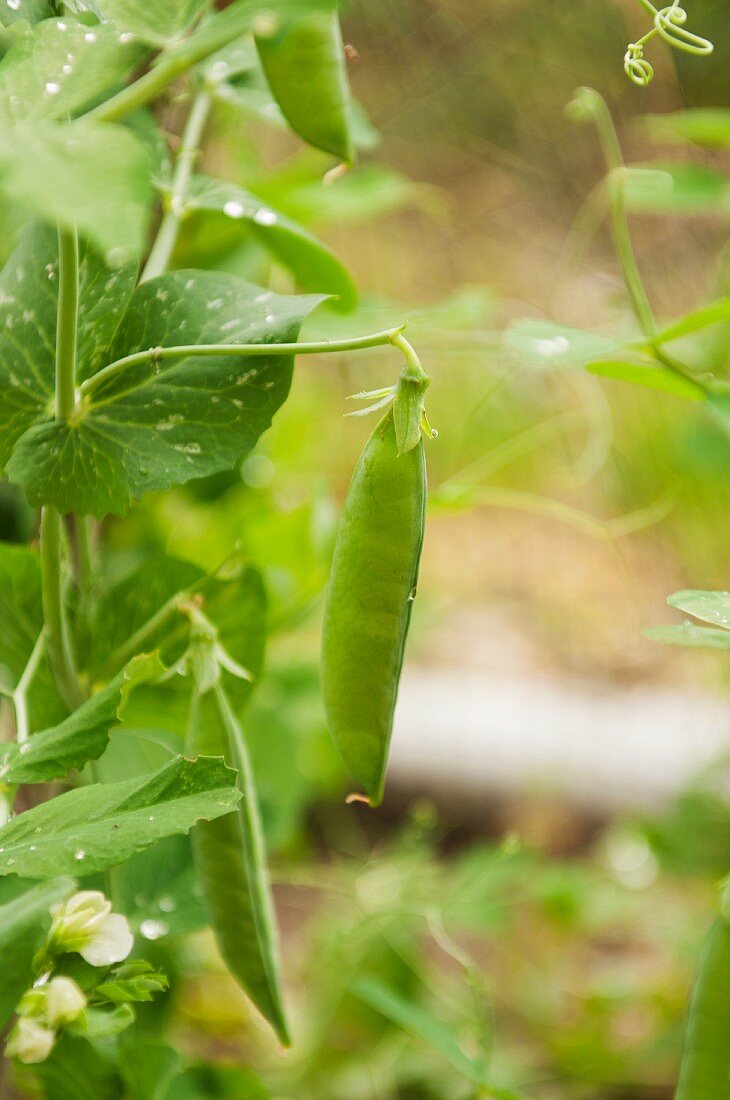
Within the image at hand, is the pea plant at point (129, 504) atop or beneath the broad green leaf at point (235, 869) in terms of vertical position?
atop

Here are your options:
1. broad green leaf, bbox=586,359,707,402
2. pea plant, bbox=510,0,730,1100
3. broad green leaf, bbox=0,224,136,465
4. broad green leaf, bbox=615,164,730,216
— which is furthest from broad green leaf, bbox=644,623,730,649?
broad green leaf, bbox=615,164,730,216

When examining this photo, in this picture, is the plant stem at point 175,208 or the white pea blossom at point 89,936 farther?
the plant stem at point 175,208

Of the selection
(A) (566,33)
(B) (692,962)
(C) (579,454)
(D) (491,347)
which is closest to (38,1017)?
(D) (491,347)

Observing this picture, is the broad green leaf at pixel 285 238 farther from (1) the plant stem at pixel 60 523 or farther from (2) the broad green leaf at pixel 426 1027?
(2) the broad green leaf at pixel 426 1027

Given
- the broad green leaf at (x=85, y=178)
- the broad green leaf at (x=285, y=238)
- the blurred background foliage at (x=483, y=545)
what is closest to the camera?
the broad green leaf at (x=85, y=178)

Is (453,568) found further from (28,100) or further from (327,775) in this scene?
(28,100)

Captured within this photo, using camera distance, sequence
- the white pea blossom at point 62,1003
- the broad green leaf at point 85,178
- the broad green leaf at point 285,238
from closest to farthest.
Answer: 1. the broad green leaf at point 85,178
2. the white pea blossom at point 62,1003
3. the broad green leaf at point 285,238

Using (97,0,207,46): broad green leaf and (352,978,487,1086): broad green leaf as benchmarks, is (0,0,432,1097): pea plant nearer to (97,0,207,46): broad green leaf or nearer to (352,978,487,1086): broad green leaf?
(97,0,207,46): broad green leaf

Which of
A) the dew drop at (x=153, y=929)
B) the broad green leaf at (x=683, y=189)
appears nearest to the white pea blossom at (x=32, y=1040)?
the dew drop at (x=153, y=929)
